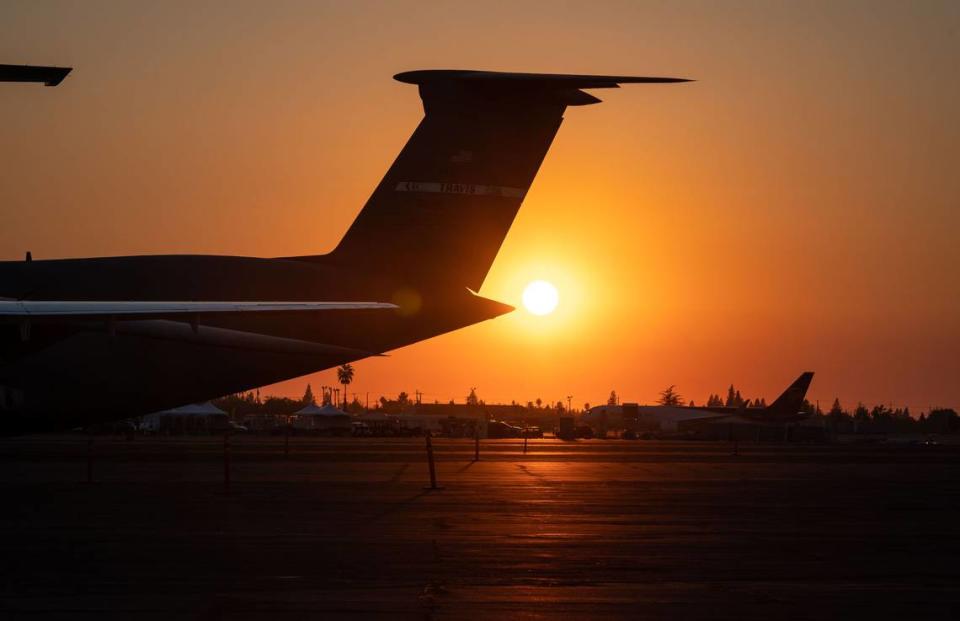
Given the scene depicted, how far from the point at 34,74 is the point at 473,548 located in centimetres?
882

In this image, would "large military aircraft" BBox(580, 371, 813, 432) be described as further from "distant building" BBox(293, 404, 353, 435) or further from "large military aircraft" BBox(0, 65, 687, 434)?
"large military aircraft" BBox(0, 65, 687, 434)

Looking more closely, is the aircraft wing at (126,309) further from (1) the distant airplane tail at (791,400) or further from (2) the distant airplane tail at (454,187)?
(1) the distant airplane tail at (791,400)

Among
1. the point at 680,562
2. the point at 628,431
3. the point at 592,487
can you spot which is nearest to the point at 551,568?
the point at 680,562

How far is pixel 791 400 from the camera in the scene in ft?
308

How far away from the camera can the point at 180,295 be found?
19.6 meters

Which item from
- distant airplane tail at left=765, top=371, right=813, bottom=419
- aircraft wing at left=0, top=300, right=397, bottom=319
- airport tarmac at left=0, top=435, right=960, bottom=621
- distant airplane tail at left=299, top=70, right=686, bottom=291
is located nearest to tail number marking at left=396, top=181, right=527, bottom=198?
distant airplane tail at left=299, top=70, right=686, bottom=291

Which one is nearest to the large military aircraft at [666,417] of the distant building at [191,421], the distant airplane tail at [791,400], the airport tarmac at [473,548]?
the distant airplane tail at [791,400]

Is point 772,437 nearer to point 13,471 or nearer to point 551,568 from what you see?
point 13,471

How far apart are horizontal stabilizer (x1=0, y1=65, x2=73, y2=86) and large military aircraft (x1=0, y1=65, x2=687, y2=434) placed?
11.7 feet

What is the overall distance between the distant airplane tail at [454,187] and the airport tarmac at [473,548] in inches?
171

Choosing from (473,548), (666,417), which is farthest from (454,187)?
(666,417)

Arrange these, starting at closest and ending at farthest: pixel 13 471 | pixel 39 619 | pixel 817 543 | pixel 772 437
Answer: pixel 39 619, pixel 817 543, pixel 13 471, pixel 772 437

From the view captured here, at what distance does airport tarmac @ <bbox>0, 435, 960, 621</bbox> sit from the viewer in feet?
33.1

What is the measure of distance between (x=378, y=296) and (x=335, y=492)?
3.85 meters
